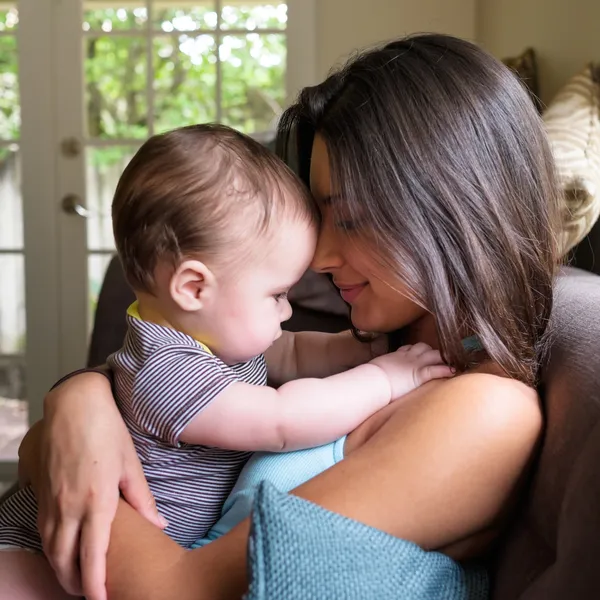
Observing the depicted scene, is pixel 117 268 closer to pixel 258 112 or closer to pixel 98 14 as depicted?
pixel 258 112

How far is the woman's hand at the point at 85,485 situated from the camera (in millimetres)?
897

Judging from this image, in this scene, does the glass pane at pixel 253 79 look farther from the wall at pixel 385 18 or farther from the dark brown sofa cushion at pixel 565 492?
the dark brown sofa cushion at pixel 565 492

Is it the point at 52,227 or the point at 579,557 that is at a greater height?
the point at 579,557

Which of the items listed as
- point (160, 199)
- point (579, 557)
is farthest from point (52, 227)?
point (579, 557)

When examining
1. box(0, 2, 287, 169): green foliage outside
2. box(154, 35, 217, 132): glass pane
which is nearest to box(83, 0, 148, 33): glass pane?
box(0, 2, 287, 169): green foliage outside

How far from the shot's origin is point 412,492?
0.81 m

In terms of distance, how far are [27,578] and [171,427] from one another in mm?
296

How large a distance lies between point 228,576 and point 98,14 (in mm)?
3020

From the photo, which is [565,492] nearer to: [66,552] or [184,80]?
[66,552]

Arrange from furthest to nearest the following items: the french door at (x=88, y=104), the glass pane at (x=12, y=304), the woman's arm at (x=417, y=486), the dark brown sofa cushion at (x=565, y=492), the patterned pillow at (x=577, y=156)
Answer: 1. the glass pane at (x=12, y=304)
2. the french door at (x=88, y=104)
3. the patterned pillow at (x=577, y=156)
4. the woman's arm at (x=417, y=486)
5. the dark brown sofa cushion at (x=565, y=492)

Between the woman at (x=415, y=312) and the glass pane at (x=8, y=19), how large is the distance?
2.67 metres

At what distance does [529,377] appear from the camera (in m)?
0.95

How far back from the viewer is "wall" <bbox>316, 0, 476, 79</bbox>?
3.12 m

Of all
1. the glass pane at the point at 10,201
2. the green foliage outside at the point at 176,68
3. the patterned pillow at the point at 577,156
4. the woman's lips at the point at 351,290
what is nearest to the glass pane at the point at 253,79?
the green foliage outside at the point at 176,68
